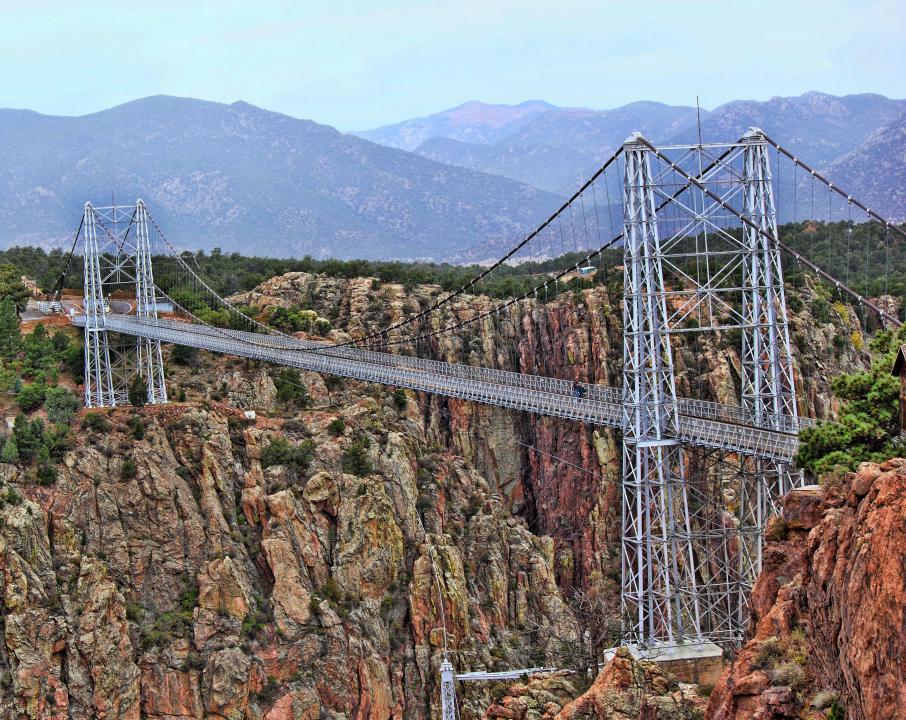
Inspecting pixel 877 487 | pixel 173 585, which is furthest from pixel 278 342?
pixel 877 487

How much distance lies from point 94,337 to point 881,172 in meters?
104

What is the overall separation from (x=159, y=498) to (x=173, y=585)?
3.07 metres

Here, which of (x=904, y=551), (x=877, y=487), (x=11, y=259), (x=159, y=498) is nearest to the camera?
(x=904, y=551)

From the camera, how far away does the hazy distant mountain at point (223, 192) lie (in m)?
174

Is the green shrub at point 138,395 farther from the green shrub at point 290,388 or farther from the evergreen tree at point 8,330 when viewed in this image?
the evergreen tree at point 8,330

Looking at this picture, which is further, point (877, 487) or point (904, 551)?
point (877, 487)

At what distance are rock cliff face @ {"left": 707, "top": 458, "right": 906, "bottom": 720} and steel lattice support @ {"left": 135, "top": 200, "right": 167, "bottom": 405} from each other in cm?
3245

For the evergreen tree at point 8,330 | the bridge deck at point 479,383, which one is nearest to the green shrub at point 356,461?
the bridge deck at point 479,383

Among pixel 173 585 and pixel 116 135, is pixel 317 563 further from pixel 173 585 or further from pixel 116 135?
pixel 116 135

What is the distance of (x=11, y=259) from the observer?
259 ft

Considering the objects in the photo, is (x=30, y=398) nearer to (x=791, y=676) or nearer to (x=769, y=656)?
(x=769, y=656)

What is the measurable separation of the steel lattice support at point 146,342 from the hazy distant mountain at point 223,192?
109 meters

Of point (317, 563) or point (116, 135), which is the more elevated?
point (116, 135)

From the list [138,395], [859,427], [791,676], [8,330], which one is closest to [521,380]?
[138,395]
